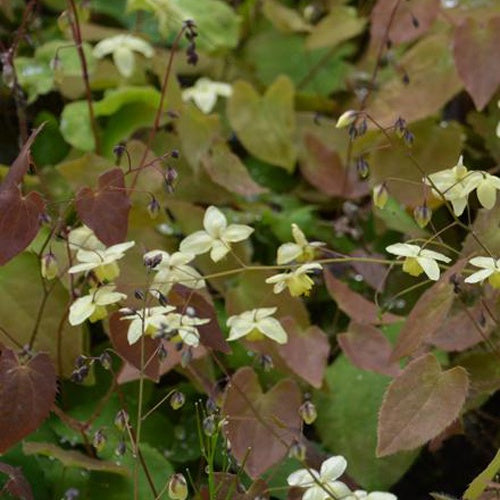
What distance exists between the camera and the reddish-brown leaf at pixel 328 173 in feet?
5.52

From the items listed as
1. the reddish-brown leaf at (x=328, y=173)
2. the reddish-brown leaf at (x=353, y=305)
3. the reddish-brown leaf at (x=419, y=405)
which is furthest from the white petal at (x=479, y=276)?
the reddish-brown leaf at (x=328, y=173)

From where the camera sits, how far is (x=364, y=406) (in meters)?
1.38

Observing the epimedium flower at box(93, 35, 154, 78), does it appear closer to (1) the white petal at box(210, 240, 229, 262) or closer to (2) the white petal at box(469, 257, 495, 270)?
(1) the white petal at box(210, 240, 229, 262)

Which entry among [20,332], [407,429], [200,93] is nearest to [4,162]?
[200,93]

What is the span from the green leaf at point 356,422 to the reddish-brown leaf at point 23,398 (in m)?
0.42

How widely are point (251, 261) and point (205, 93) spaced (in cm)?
29

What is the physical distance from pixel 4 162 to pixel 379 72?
64cm

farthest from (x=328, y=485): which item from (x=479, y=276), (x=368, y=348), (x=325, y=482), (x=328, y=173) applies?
(x=328, y=173)

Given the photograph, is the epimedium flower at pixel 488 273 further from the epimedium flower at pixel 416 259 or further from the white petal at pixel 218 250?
the white petal at pixel 218 250

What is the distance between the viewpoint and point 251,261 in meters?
1.58

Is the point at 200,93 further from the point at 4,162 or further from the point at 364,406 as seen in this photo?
the point at 364,406

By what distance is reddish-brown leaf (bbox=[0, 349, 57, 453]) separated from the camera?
1.05m

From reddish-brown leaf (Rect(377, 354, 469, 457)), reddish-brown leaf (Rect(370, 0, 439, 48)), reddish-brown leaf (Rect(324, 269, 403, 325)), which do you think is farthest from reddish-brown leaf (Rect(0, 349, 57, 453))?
reddish-brown leaf (Rect(370, 0, 439, 48))

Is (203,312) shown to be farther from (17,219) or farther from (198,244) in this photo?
(17,219)
